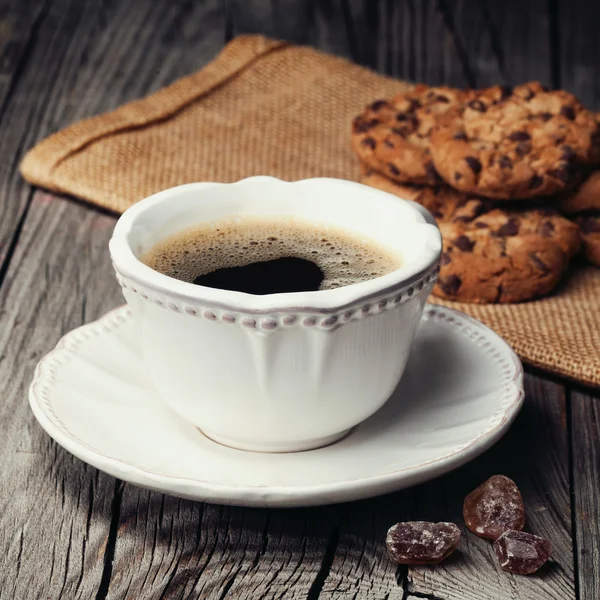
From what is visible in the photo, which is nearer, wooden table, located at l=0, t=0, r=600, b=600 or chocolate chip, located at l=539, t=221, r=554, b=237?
wooden table, located at l=0, t=0, r=600, b=600

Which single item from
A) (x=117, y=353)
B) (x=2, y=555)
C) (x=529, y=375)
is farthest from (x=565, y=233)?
(x=2, y=555)

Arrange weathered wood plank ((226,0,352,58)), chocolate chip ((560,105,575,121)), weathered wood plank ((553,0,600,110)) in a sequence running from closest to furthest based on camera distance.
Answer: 1. chocolate chip ((560,105,575,121))
2. weathered wood plank ((553,0,600,110))
3. weathered wood plank ((226,0,352,58))

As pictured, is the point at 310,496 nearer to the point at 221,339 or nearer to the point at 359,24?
the point at 221,339

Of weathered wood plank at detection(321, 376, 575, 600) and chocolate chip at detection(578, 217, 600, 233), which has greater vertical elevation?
weathered wood plank at detection(321, 376, 575, 600)

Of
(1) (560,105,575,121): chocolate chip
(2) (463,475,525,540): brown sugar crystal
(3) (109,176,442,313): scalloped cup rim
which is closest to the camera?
(3) (109,176,442,313): scalloped cup rim

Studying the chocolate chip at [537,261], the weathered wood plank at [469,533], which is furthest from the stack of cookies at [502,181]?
the weathered wood plank at [469,533]

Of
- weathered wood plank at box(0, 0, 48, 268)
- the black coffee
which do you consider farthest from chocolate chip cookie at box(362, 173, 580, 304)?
weathered wood plank at box(0, 0, 48, 268)

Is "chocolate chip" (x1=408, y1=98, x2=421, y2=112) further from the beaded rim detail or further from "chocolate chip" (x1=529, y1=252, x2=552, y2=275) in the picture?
the beaded rim detail
